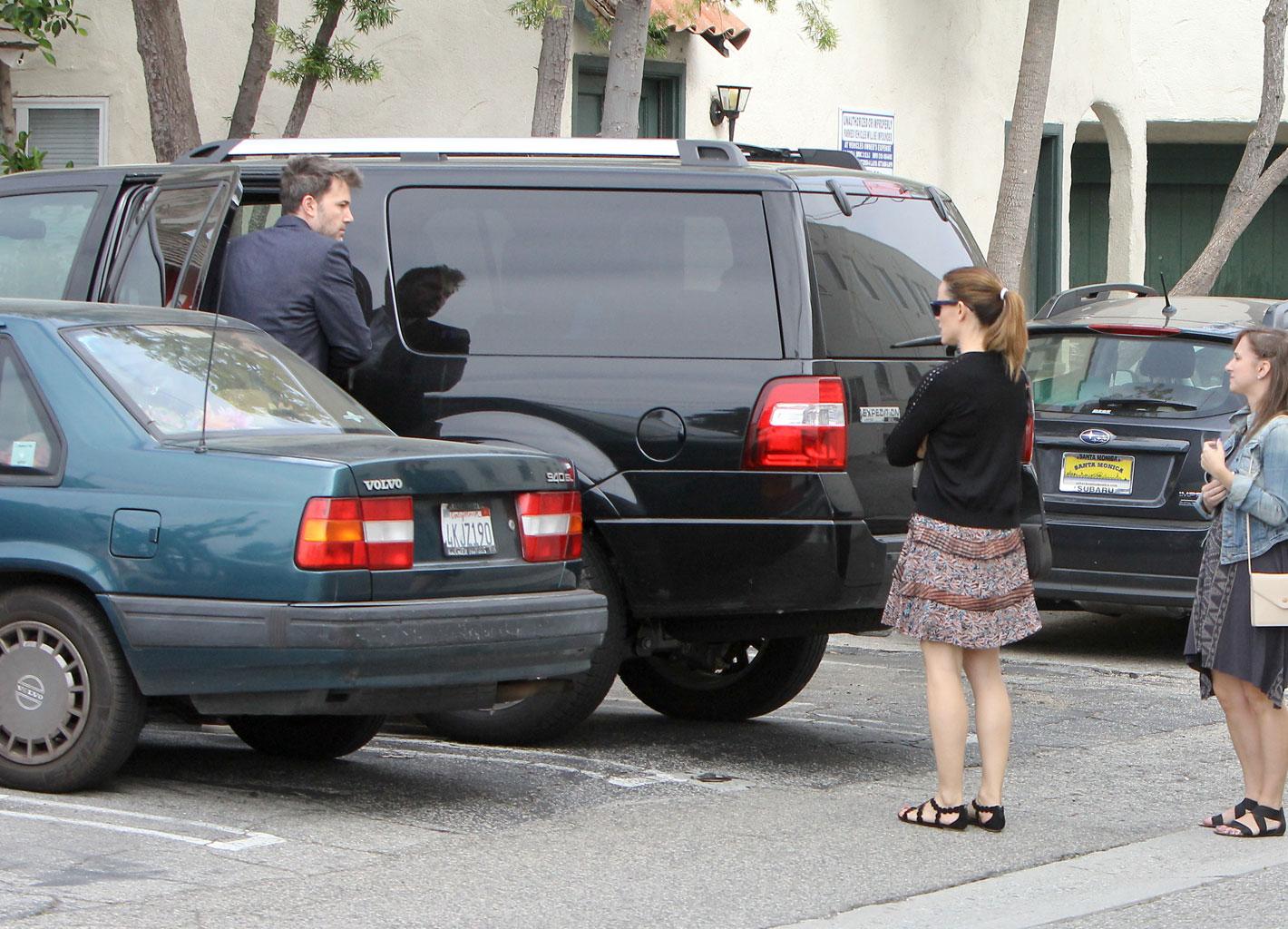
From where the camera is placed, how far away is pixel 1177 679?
967 cm

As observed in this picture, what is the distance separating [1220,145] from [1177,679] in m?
18.7

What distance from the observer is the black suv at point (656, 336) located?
702cm

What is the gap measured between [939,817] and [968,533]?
2.91 feet

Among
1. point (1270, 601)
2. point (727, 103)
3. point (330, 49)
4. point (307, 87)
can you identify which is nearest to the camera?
point (1270, 601)

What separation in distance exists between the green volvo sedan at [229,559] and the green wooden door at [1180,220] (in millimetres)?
21703

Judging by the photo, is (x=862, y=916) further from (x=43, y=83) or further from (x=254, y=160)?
(x=43, y=83)

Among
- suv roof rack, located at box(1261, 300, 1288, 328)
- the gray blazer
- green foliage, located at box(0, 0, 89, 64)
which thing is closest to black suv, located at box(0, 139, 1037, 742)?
the gray blazer

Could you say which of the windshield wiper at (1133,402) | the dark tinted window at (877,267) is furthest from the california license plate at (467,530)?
the windshield wiper at (1133,402)

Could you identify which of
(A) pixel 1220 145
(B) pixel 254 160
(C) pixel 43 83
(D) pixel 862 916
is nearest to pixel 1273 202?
(A) pixel 1220 145

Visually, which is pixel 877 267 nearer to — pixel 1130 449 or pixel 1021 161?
pixel 1130 449

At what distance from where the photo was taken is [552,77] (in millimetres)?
12156

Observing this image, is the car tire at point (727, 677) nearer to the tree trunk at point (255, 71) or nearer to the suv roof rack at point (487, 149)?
the suv roof rack at point (487, 149)

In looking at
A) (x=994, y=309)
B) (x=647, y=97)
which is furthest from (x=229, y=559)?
(x=647, y=97)

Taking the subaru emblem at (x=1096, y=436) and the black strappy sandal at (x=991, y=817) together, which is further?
the subaru emblem at (x=1096, y=436)
